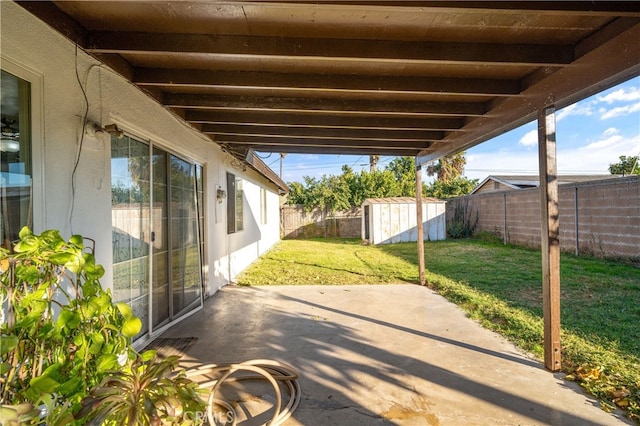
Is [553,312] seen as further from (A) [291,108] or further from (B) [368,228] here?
(B) [368,228]

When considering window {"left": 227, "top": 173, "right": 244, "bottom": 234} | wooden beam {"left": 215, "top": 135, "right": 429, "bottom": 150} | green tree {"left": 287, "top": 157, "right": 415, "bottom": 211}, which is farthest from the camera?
green tree {"left": 287, "top": 157, "right": 415, "bottom": 211}

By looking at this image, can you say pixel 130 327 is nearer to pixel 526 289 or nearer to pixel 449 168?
pixel 526 289

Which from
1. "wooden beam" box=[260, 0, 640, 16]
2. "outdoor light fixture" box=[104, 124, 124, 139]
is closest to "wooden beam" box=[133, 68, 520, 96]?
"outdoor light fixture" box=[104, 124, 124, 139]

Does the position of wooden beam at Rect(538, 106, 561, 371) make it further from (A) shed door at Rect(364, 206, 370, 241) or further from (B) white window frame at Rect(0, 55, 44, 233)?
(A) shed door at Rect(364, 206, 370, 241)

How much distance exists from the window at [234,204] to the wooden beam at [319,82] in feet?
12.6

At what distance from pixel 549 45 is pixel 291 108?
2353 mm

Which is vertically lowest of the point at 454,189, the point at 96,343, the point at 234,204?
the point at 96,343

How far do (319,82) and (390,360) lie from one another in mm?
2743

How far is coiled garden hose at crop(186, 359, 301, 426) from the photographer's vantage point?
2.16 meters

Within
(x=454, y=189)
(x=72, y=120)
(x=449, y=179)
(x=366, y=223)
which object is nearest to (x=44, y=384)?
(x=72, y=120)

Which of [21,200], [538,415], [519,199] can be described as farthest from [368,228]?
[21,200]

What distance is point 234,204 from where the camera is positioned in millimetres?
7129

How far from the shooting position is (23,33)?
1.94m

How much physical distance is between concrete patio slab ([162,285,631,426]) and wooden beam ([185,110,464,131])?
8.45 ft
